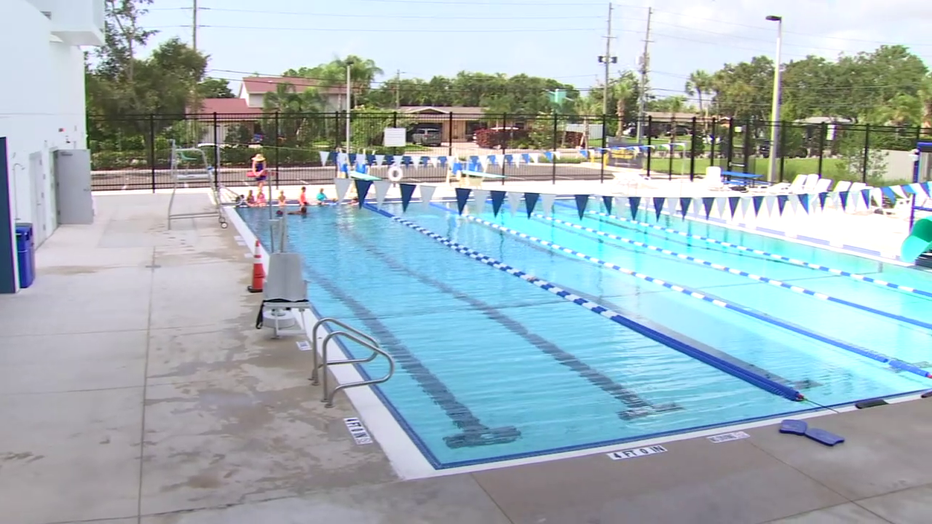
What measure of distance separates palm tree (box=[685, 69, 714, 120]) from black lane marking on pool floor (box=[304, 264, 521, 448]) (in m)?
72.6

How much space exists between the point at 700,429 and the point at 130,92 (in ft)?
112

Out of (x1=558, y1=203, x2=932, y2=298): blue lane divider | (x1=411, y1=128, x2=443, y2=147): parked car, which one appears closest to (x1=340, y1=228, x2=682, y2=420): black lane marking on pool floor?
(x1=558, y1=203, x2=932, y2=298): blue lane divider

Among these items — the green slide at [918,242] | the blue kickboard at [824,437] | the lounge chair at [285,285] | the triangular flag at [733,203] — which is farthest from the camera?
the triangular flag at [733,203]

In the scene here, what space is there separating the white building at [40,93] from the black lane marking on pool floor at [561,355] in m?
5.75

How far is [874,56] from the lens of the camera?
7481 cm

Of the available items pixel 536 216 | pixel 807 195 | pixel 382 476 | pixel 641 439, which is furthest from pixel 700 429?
pixel 536 216

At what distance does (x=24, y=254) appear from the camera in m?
10.7

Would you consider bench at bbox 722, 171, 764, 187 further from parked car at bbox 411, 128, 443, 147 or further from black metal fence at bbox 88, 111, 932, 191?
parked car at bbox 411, 128, 443, 147

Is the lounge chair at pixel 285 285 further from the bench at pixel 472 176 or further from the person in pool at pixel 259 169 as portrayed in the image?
the bench at pixel 472 176

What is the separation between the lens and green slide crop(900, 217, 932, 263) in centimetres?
1412

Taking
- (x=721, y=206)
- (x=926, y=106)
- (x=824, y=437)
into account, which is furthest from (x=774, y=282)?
(x=926, y=106)

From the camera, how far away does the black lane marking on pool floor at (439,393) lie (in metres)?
6.36

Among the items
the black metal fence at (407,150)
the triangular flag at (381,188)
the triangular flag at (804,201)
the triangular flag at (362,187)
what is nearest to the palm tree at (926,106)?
the black metal fence at (407,150)

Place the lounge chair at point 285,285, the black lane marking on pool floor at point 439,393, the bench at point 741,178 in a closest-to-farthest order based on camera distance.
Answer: the black lane marking on pool floor at point 439,393 < the lounge chair at point 285,285 < the bench at point 741,178
